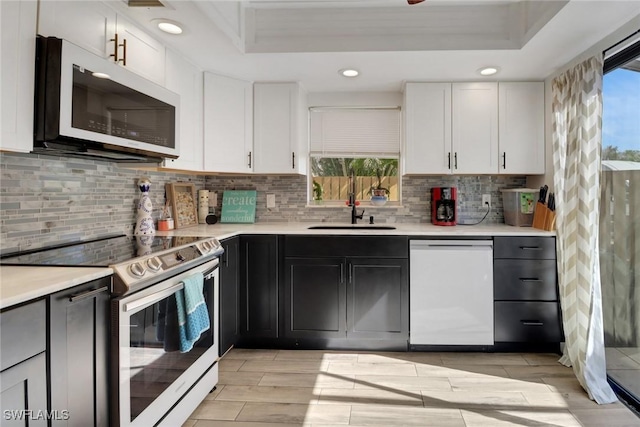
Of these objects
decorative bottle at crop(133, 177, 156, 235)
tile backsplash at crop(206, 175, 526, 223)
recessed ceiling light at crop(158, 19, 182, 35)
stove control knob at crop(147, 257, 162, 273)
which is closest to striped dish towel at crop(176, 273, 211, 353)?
stove control knob at crop(147, 257, 162, 273)

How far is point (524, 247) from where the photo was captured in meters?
2.69

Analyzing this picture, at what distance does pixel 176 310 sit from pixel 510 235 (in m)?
2.29

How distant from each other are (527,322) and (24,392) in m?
2.87

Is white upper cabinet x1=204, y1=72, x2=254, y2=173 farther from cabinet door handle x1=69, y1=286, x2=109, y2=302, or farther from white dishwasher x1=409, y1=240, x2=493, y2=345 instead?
cabinet door handle x1=69, y1=286, x2=109, y2=302

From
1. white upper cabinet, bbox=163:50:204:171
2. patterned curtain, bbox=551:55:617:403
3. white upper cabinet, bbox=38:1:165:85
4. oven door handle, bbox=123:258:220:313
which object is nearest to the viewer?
oven door handle, bbox=123:258:220:313

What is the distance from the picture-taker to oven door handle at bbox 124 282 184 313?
1401mm

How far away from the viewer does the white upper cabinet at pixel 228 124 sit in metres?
2.91

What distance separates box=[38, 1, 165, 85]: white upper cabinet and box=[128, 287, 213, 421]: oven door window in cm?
121

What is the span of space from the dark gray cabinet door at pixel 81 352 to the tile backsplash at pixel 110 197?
0.71m

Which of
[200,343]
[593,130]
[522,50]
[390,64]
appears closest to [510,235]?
[593,130]

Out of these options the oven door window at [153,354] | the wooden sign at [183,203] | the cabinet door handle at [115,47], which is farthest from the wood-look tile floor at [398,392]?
the cabinet door handle at [115,47]

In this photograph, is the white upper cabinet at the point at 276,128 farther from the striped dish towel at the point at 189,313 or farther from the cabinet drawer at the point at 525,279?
the cabinet drawer at the point at 525,279

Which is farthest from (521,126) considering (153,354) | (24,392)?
(24,392)

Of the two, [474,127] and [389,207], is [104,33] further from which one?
[474,127]
